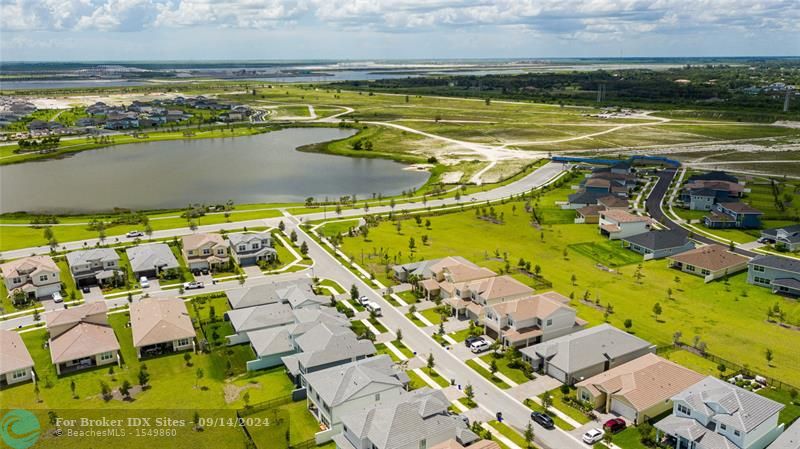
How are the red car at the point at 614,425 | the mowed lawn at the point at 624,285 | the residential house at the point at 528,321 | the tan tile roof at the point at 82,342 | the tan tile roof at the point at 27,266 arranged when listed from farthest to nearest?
the tan tile roof at the point at 27,266 < the mowed lawn at the point at 624,285 < the residential house at the point at 528,321 < the tan tile roof at the point at 82,342 < the red car at the point at 614,425

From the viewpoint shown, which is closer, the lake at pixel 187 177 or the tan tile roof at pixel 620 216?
the tan tile roof at pixel 620 216

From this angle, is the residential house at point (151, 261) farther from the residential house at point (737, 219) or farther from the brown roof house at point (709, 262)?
the residential house at point (737, 219)

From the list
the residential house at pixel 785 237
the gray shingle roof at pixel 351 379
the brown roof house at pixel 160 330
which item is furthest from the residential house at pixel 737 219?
the brown roof house at pixel 160 330

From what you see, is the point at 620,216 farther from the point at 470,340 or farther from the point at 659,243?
the point at 470,340

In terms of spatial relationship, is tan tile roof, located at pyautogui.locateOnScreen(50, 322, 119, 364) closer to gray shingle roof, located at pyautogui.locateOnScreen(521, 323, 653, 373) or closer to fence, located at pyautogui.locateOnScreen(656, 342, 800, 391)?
gray shingle roof, located at pyautogui.locateOnScreen(521, 323, 653, 373)

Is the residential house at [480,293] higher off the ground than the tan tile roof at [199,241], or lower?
lower

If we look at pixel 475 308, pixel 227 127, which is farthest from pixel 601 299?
pixel 227 127

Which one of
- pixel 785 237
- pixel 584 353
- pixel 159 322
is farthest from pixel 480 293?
pixel 785 237
